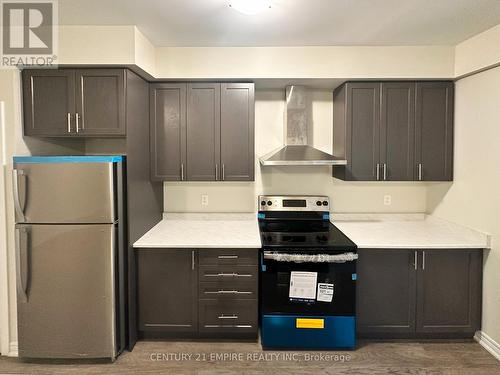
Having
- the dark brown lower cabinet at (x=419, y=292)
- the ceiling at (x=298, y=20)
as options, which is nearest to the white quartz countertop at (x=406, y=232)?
the dark brown lower cabinet at (x=419, y=292)

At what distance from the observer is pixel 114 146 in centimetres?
Answer: 335

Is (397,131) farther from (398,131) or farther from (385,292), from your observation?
(385,292)

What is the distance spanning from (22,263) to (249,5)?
230cm

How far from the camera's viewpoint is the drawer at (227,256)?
9.16 feet

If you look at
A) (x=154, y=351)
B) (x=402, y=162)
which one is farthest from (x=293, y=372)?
(x=402, y=162)

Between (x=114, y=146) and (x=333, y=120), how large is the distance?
6.94ft

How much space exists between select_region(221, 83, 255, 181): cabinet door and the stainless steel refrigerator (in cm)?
97

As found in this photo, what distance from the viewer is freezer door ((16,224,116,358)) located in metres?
2.50

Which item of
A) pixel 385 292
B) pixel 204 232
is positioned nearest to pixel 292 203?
pixel 204 232

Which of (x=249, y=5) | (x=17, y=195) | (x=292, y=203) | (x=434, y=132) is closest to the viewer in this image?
(x=249, y=5)

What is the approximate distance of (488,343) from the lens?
109 inches

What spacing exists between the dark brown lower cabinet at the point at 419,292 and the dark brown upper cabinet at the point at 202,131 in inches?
52.7

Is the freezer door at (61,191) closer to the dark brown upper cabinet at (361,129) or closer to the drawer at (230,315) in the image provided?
the drawer at (230,315)

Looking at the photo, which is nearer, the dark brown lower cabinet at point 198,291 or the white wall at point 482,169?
the white wall at point 482,169
